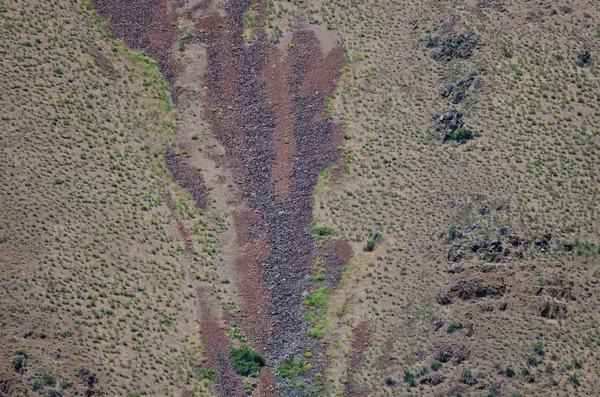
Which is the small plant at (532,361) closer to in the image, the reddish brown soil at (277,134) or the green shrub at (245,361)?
the reddish brown soil at (277,134)

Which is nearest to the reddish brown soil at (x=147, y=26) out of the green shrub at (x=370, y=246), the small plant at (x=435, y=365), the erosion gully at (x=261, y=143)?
the erosion gully at (x=261, y=143)

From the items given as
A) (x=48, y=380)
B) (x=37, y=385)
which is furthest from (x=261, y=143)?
(x=37, y=385)

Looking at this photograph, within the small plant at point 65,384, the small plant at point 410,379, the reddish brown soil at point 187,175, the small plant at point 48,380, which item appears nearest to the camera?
the small plant at point 48,380

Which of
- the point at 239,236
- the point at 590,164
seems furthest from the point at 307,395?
the point at 590,164

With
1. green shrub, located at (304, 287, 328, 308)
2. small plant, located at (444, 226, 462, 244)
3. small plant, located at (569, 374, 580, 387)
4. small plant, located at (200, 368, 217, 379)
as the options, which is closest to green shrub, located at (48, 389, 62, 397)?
small plant, located at (200, 368, 217, 379)

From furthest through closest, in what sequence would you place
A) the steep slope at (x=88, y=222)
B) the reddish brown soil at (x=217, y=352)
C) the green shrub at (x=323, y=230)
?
the green shrub at (x=323, y=230), the reddish brown soil at (x=217, y=352), the steep slope at (x=88, y=222)

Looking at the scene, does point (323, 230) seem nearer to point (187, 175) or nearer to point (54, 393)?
point (187, 175)

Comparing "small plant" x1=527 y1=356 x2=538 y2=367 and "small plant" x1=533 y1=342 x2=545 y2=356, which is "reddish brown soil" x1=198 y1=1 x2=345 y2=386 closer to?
"small plant" x1=527 y1=356 x2=538 y2=367
